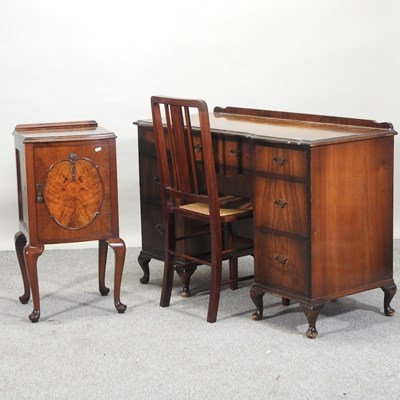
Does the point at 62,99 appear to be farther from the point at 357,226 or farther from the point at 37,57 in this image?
the point at 357,226

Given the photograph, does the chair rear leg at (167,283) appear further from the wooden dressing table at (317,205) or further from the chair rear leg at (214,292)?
the wooden dressing table at (317,205)

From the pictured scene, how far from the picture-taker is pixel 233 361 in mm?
4023

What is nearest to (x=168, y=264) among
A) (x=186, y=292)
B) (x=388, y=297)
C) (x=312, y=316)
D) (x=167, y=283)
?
(x=167, y=283)

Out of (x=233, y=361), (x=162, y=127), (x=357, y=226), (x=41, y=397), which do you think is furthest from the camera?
(x=162, y=127)

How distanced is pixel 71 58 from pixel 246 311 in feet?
6.24

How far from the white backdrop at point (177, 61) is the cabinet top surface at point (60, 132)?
116 cm

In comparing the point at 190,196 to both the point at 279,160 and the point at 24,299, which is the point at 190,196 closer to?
the point at 279,160

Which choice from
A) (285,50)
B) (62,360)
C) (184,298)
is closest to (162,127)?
(184,298)

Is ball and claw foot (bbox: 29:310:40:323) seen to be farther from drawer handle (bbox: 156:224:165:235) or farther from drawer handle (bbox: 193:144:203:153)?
drawer handle (bbox: 193:144:203:153)

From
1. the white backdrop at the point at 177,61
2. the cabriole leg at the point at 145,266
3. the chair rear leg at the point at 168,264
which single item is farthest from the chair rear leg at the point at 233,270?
the white backdrop at the point at 177,61

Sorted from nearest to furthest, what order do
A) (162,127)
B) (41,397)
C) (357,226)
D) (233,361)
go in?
(41,397) → (233,361) → (357,226) → (162,127)

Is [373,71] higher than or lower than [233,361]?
higher

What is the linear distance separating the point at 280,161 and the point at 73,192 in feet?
2.91

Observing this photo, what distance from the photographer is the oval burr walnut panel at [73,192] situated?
4.44 m
